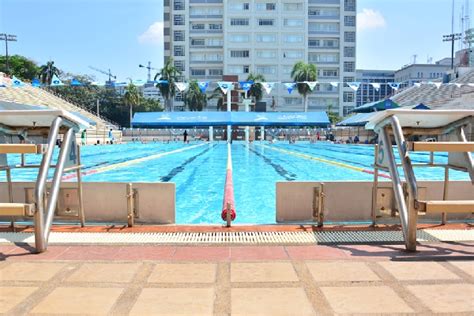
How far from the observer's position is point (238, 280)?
3.09 m

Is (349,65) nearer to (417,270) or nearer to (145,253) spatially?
(417,270)

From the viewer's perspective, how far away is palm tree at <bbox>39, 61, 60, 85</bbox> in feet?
238

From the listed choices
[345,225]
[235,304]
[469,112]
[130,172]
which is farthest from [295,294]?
[130,172]

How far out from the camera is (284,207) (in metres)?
5.30

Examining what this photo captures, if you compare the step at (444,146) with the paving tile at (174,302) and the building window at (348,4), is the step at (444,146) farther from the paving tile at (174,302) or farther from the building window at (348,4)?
the building window at (348,4)

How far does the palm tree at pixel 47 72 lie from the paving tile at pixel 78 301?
3077 inches

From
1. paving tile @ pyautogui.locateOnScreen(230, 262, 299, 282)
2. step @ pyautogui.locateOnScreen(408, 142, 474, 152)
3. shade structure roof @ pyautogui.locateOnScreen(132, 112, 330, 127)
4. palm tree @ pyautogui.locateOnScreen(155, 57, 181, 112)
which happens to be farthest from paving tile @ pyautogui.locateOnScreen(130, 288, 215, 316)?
palm tree @ pyautogui.locateOnScreen(155, 57, 181, 112)

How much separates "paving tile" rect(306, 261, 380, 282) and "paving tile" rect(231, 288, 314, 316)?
377 millimetres

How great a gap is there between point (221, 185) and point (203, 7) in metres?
63.6

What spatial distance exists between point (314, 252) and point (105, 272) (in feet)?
6.40

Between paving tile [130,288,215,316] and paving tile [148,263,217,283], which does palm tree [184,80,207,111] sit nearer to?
paving tile [148,263,217,283]

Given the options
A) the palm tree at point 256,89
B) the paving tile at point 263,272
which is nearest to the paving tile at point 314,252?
the paving tile at point 263,272

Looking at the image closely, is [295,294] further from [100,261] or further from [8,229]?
[8,229]

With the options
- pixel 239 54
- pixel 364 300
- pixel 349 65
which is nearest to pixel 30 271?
pixel 364 300
